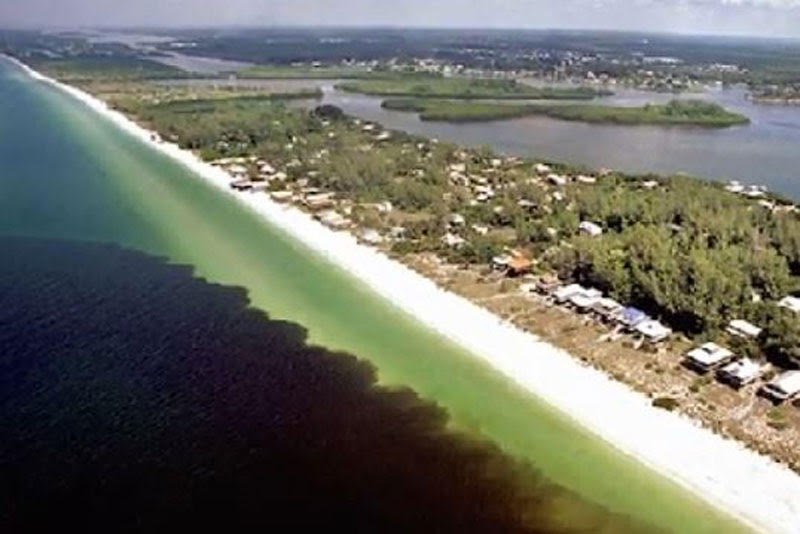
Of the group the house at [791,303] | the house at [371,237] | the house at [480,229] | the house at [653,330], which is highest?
the house at [791,303]

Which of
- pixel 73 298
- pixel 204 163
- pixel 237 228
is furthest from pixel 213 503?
pixel 204 163

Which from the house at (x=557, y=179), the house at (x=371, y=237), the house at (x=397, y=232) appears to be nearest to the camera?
the house at (x=371, y=237)

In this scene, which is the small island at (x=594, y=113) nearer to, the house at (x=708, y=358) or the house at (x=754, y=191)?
the house at (x=754, y=191)

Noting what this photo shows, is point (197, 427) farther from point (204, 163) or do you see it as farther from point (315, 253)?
point (204, 163)

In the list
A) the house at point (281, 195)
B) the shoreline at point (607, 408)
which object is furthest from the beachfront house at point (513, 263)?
the house at point (281, 195)

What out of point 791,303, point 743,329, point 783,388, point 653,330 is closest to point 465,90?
point 791,303

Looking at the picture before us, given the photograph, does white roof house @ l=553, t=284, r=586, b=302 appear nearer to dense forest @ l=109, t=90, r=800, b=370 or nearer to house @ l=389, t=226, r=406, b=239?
dense forest @ l=109, t=90, r=800, b=370

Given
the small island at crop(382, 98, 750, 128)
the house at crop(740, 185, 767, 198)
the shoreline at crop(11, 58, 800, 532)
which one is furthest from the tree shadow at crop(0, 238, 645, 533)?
the small island at crop(382, 98, 750, 128)

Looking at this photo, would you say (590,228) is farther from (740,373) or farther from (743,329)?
(740,373)
